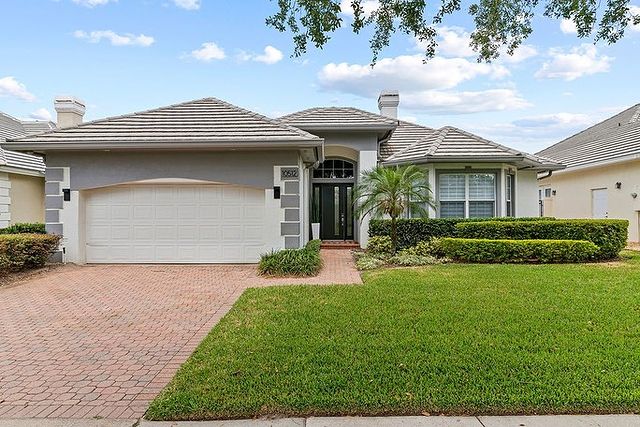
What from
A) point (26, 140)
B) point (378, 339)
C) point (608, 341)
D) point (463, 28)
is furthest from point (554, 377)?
point (26, 140)

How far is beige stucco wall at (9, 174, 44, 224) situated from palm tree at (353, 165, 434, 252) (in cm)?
1281

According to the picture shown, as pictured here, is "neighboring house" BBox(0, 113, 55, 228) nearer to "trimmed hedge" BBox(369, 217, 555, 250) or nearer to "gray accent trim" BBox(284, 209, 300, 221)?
"gray accent trim" BBox(284, 209, 300, 221)

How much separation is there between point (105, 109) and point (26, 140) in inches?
268

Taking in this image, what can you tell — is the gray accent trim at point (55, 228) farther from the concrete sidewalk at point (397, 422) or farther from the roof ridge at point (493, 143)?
the roof ridge at point (493, 143)

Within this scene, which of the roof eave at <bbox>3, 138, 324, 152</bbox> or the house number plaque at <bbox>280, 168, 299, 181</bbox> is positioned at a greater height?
the roof eave at <bbox>3, 138, 324, 152</bbox>

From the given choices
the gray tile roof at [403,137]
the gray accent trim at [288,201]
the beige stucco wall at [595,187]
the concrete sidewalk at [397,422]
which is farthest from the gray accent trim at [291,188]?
the beige stucco wall at [595,187]

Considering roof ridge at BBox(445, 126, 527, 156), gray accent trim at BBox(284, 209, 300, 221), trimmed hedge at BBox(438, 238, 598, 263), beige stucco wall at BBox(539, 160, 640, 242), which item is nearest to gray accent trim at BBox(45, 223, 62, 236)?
gray accent trim at BBox(284, 209, 300, 221)

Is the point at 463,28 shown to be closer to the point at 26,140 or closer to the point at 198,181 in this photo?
the point at 198,181

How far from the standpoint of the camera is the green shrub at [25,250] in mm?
10445

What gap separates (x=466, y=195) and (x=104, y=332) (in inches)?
481

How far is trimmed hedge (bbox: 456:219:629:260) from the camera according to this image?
12.2m

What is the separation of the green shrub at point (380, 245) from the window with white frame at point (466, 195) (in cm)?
251

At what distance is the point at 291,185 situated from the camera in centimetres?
1185

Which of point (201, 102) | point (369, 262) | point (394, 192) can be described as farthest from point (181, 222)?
point (394, 192)
